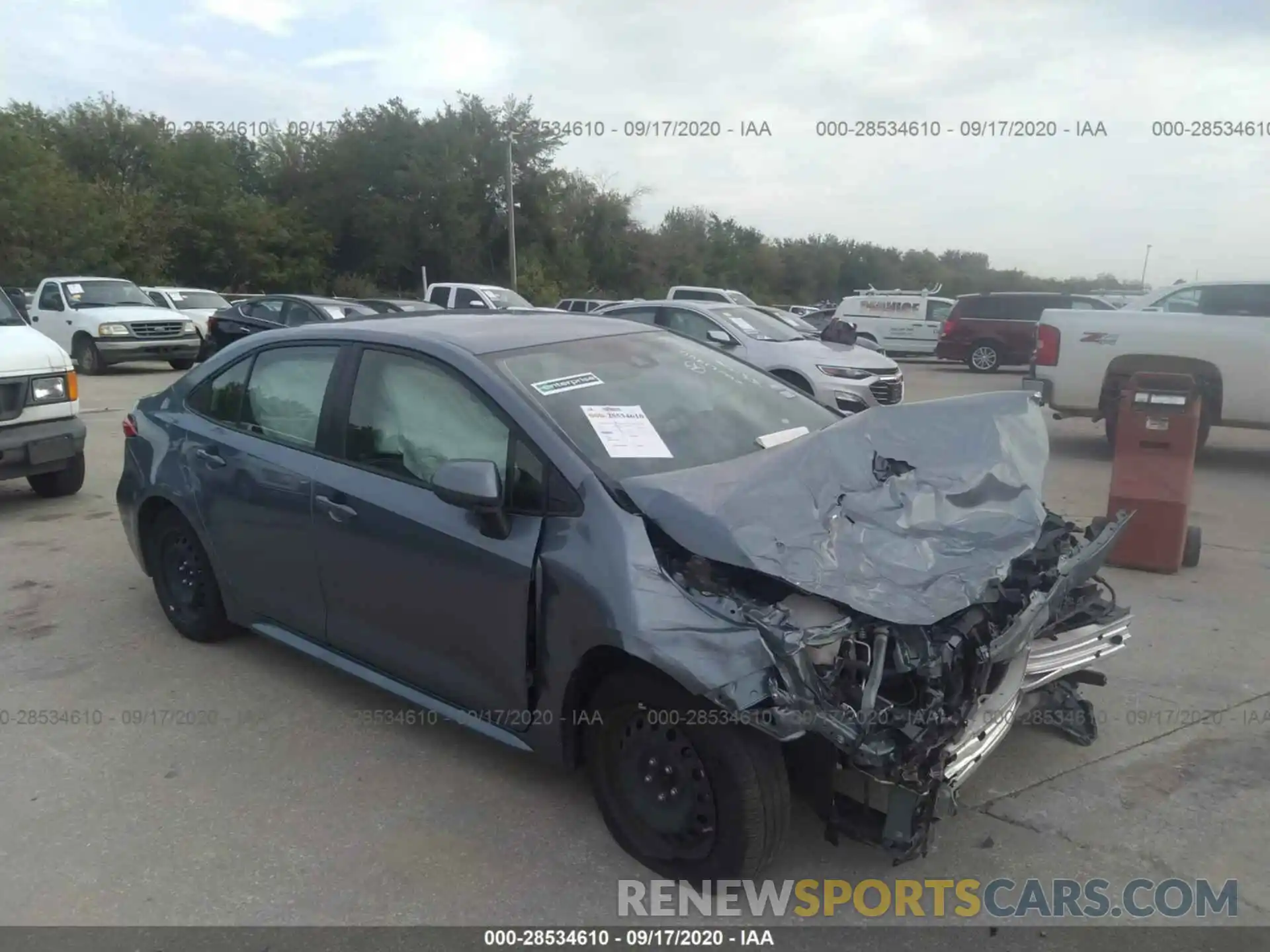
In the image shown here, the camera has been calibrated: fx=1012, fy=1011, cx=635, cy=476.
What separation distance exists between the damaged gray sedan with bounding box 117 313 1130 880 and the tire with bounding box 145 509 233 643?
27cm

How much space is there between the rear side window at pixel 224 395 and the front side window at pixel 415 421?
1001 mm

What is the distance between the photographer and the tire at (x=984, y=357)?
2272 cm

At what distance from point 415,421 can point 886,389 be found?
9362 millimetres

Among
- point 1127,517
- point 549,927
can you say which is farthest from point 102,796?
point 1127,517

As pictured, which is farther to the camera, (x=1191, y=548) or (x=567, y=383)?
(x=1191, y=548)

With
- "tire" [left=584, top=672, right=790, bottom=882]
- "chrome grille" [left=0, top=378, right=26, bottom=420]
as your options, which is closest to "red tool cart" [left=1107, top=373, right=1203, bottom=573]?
"tire" [left=584, top=672, right=790, bottom=882]

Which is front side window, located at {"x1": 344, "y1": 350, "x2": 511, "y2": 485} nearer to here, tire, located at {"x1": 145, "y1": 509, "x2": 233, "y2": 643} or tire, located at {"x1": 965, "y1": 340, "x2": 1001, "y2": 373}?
tire, located at {"x1": 145, "y1": 509, "x2": 233, "y2": 643}

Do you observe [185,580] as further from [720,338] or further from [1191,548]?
[720,338]

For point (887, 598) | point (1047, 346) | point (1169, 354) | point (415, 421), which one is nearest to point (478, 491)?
point (415, 421)

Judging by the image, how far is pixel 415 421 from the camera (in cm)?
384

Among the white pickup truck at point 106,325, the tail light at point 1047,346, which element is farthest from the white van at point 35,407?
the white pickup truck at point 106,325

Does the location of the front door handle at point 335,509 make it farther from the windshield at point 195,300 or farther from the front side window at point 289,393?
the windshield at point 195,300

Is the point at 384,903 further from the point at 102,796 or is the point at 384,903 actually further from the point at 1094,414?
the point at 1094,414

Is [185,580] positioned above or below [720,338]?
below
